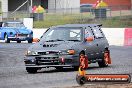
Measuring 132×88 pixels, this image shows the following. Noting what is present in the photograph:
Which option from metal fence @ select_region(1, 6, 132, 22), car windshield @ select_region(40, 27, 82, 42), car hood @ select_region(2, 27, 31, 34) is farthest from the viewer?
metal fence @ select_region(1, 6, 132, 22)

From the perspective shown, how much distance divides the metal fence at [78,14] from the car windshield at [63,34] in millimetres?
33705

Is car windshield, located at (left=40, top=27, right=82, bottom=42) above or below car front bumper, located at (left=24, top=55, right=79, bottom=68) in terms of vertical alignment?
above

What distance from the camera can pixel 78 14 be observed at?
5569cm

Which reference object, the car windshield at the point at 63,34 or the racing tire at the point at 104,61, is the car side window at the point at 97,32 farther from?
the car windshield at the point at 63,34

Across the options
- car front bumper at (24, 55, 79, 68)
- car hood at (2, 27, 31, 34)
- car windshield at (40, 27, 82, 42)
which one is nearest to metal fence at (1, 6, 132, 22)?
car hood at (2, 27, 31, 34)

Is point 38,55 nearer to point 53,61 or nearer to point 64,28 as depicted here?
point 53,61

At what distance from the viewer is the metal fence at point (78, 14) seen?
53.5 meters

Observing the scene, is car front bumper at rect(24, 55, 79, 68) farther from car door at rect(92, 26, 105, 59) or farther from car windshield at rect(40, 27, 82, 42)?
car door at rect(92, 26, 105, 59)

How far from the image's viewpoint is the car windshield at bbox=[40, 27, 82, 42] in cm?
1908

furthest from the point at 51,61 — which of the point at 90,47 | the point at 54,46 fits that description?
the point at 90,47

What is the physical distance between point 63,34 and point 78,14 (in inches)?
1436

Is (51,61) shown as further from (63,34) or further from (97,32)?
(97,32)

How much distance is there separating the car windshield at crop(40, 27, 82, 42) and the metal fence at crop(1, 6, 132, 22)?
111ft

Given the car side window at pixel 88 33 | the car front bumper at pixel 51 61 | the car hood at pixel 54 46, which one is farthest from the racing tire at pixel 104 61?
the car front bumper at pixel 51 61
